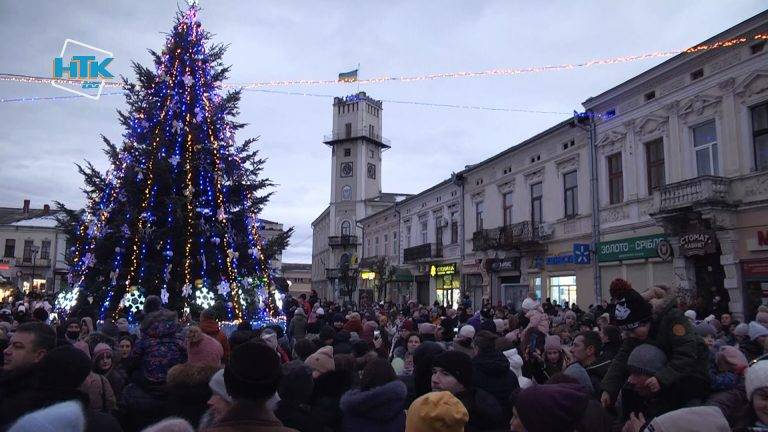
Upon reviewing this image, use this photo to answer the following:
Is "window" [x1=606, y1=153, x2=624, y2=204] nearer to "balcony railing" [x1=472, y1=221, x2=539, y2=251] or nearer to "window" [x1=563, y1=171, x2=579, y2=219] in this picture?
"window" [x1=563, y1=171, x2=579, y2=219]

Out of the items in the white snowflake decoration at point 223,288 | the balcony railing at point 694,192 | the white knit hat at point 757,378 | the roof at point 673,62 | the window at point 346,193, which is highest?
the window at point 346,193

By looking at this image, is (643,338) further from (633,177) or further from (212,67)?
(633,177)

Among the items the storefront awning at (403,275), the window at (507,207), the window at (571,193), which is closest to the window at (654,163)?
the window at (571,193)

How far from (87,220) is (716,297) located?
1725 cm

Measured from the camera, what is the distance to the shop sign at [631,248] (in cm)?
1808

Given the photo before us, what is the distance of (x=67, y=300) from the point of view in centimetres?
1269

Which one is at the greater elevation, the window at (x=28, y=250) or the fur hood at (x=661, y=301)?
the window at (x=28, y=250)

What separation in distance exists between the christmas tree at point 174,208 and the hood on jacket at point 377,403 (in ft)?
31.2

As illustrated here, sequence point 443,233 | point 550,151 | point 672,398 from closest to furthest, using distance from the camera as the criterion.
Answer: point 672,398
point 550,151
point 443,233

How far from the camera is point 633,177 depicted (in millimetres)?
19328

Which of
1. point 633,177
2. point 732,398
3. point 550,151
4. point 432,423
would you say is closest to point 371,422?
point 432,423

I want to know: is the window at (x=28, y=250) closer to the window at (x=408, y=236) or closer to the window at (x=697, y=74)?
the window at (x=408, y=236)

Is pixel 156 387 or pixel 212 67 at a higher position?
pixel 212 67

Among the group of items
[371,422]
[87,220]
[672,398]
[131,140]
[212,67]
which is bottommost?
[371,422]
